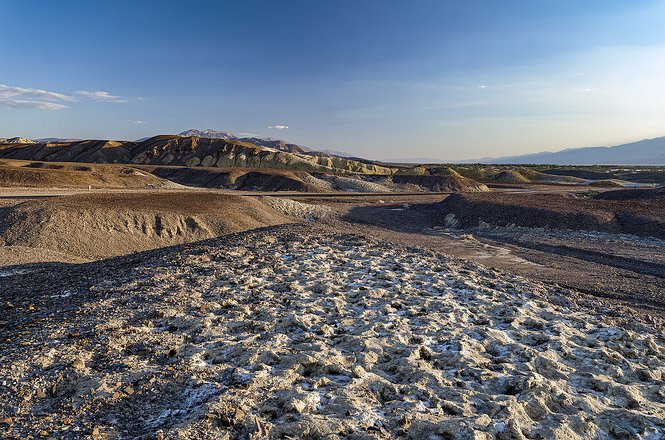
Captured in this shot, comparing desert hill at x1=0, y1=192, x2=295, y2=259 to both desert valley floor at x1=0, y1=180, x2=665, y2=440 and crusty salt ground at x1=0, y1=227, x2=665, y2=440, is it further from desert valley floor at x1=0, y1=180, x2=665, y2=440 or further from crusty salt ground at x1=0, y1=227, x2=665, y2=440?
crusty salt ground at x1=0, y1=227, x2=665, y2=440

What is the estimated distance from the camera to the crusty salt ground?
15.5 feet

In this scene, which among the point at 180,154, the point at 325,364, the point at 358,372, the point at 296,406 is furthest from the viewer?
the point at 180,154

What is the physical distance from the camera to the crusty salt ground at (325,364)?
472 cm

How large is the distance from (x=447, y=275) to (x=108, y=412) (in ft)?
29.4

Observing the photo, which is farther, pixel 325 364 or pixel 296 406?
pixel 325 364

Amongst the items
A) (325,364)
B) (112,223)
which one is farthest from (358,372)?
(112,223)

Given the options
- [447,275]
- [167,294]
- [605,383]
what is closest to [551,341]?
[605,383]

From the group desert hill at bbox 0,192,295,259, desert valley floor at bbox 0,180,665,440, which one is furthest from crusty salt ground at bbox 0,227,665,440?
desert hill at bbox 0,192,295,259

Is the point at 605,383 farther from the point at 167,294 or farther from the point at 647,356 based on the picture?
the point at 167,294

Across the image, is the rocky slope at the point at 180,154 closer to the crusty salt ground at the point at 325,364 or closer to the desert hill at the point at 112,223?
the desert hill at the point at 112,223

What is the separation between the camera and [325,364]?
594 centimetres

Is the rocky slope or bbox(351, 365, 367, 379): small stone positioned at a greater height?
the rocky slope

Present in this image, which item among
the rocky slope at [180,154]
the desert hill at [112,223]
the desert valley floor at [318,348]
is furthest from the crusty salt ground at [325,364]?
the rocky slope at [180,154]

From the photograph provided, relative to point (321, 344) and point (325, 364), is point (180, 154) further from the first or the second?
point (325, 364)
